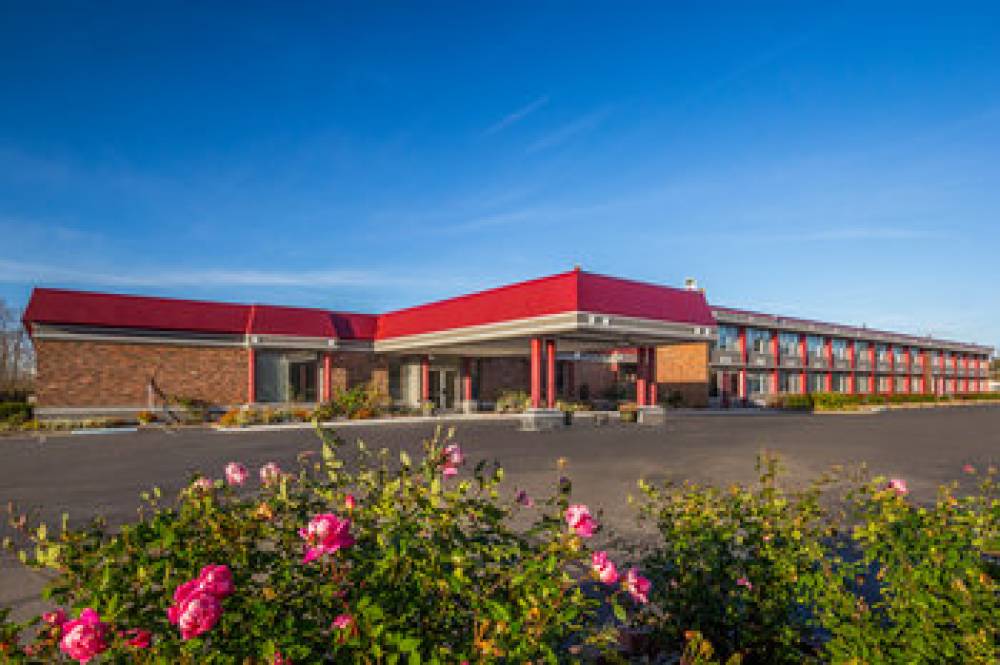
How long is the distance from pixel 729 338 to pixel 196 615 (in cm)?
4431

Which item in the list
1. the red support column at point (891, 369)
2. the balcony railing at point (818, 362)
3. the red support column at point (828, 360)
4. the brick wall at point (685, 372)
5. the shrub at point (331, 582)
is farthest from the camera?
the red support column at point (891, 369)

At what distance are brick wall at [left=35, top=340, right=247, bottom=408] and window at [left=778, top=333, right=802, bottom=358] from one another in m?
40.8

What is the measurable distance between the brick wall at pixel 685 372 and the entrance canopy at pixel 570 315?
49.6 feet

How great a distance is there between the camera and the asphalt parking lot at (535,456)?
355 inches

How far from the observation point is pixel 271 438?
18281 mm

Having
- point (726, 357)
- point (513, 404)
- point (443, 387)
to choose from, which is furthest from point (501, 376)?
point (726, 357)

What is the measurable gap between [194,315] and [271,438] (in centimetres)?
1227

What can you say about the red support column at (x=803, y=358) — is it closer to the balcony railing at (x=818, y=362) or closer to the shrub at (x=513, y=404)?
the balcony railing at (x=818, y=362)

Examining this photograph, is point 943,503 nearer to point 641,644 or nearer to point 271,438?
point 641,644

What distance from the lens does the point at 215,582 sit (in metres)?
1.79

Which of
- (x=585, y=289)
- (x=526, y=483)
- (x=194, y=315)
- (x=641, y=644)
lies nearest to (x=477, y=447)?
(x=526, y=483)

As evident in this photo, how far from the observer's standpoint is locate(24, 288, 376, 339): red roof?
2403cm

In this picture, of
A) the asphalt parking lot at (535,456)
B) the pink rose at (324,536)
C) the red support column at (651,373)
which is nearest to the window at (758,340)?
the red support column at (651,373)

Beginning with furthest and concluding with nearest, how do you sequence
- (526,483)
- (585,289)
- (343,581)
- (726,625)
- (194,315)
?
1. (194,315)
2. (585,289)
3. (526,483)
4. (726,625)
5. (343,581)
